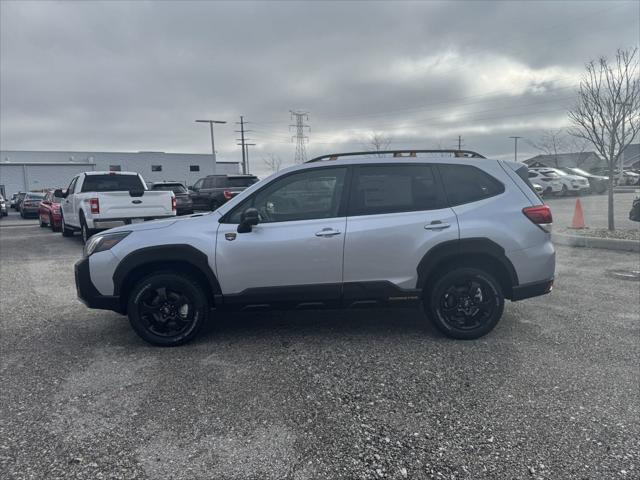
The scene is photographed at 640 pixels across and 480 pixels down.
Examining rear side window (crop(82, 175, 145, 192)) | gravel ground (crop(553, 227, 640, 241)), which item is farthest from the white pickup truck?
gravel ground (crop(553, 227, 640, 241))

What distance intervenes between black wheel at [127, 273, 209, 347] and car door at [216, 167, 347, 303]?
1.04 feet

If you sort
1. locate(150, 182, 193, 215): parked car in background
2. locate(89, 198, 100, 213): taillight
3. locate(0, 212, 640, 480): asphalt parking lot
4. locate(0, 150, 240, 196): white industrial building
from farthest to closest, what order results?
1. locate(0, 150, 240, 196): white industrial building
2. locate(150, 182, 193, 215): parked car in background
3. locate(89, 198, 100, 213): taillight
4. locate(0, 212, 640, 480): asphalt parking lot

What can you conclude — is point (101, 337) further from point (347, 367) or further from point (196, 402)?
point (347, 367)

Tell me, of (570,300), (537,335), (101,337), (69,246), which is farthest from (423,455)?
(69,246)

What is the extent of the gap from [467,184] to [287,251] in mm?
1918

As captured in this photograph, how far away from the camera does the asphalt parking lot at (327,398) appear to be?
9.18 ft

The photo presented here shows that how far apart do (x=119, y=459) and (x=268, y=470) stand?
915mm

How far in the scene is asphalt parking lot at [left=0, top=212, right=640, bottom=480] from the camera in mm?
2797

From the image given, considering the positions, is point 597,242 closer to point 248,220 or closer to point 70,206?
point 248,220

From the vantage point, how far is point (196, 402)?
3531mm

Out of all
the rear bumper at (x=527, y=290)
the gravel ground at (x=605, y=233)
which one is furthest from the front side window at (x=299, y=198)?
the gravel ground at (x=605, y=233)

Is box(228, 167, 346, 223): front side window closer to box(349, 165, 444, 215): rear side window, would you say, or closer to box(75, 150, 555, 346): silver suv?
box(75, 150, 555, 346): silver suv

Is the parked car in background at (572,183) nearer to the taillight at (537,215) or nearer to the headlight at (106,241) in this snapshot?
the taillight at (537,215)

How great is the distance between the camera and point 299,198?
15.3 ft
